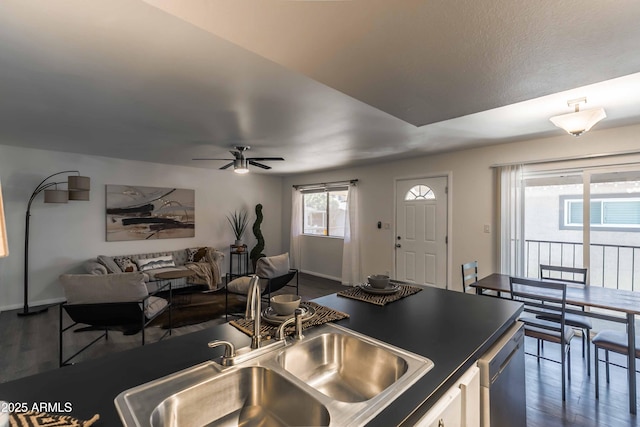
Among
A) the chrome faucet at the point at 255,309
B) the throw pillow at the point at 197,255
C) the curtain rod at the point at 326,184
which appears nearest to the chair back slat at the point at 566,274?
the chrome faucet at the point at 255,309

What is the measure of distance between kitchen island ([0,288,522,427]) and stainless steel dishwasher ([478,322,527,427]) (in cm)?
6

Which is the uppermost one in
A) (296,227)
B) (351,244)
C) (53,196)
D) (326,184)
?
(326,184)

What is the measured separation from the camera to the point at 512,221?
149 inches

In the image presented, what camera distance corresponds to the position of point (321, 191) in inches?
256

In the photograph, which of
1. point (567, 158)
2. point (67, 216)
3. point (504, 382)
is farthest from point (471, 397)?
point (67, 216)

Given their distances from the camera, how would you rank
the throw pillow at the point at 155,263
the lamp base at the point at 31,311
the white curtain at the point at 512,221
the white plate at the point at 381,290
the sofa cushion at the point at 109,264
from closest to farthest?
the white plate at the point at 381,290 < the white curtain at the point at 512,221 < the lamp base at the point at 31,311 < the sofa cushion at the point at 109,264 < the throw pillow at the point at 155,263

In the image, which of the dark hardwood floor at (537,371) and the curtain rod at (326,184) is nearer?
the dark hardwood floor at (537,371)

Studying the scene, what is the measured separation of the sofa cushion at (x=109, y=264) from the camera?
4.46 metres

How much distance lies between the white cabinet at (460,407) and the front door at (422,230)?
3.60m

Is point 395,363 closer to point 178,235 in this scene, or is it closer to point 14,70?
point 14,70

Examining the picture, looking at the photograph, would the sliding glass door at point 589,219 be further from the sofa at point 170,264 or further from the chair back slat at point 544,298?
the sofa at point 170,264

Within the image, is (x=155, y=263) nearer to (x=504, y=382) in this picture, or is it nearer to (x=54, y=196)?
(x=54, y=196)

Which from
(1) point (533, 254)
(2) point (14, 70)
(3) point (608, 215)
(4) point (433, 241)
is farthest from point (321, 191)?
(2) point (14, 70)

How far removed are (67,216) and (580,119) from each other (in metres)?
6.67
